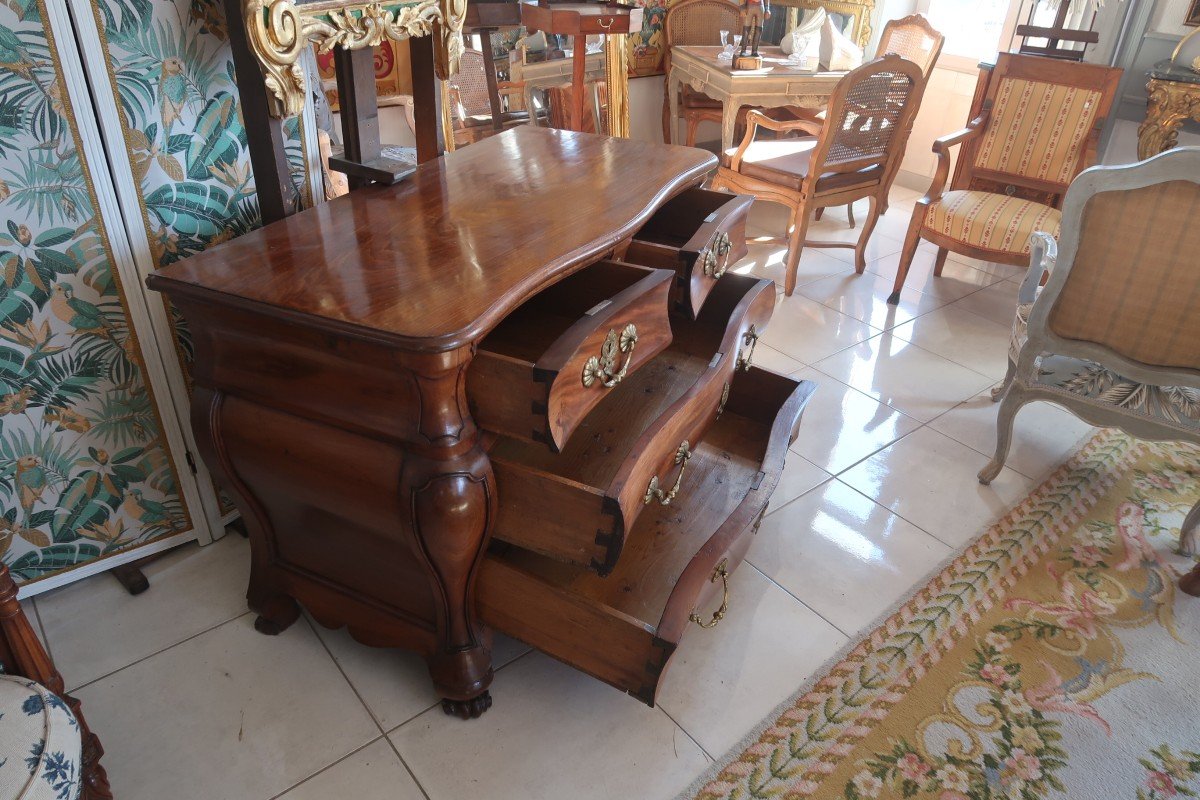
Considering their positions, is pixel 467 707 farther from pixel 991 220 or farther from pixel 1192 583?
pixel 991 220

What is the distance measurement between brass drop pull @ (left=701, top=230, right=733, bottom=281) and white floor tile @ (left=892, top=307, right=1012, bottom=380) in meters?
1.50

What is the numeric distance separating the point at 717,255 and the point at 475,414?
0.69m

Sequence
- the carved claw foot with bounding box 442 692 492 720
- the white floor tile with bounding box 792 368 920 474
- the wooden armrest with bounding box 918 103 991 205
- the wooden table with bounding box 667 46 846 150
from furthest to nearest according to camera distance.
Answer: the wooden table with bounding box 667 46 846 150, the wooden armrest with bounding box 918 103 991 205, the white floor tile with bounding box 792 368 920 474, the carved claw foot with bounding box 442 692 492 720

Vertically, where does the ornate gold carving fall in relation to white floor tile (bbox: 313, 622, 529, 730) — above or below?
above

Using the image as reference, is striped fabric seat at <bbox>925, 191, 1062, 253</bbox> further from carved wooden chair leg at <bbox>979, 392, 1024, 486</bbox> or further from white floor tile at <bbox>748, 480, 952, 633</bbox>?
white floor tile at <bbox>748, 480, 952, 633</bbox>

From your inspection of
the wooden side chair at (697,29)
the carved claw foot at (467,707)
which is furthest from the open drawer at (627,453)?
the wooden side chair at (697,29)

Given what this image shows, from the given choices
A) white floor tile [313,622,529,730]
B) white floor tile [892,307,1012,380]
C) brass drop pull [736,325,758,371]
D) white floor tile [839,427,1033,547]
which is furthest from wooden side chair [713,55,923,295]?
white floor tile [313,622,529,730]

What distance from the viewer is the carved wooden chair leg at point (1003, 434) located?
7.02 feet

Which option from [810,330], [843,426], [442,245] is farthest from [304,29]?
[810,330]

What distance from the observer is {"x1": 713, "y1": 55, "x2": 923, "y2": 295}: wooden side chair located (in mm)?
2908

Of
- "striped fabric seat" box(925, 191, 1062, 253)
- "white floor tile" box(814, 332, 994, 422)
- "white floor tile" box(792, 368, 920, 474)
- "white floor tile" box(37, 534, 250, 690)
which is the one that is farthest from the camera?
"striped fabric seat" box(925, 191, 1062, 253)

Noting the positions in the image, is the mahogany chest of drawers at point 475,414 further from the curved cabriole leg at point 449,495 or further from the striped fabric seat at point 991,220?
the striped fabric seat at point 991,220

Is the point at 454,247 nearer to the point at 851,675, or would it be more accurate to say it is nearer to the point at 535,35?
the point at 851,675

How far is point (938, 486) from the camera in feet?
7.22
